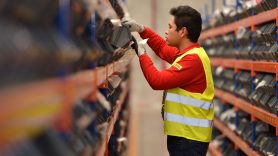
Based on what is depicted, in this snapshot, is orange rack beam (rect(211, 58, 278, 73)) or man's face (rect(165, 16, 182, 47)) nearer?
man's face (rect(165, 16, 182, 47))

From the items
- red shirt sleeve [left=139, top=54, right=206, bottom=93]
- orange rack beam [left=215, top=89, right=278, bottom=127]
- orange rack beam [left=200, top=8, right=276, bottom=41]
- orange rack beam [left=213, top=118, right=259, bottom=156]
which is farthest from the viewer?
orange rack beam [left=213, top=118, right=259, bottom=156]

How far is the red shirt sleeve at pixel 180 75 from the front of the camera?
156 inches

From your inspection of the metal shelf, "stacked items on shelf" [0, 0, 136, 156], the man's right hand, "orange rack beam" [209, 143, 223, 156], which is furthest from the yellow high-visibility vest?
"orange rack beam" [209, 143, 223, 156]

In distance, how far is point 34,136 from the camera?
1348mm

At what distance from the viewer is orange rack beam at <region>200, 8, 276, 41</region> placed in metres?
5.16

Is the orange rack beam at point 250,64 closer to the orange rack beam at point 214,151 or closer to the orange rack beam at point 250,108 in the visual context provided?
the orange rack beam at point 250,108

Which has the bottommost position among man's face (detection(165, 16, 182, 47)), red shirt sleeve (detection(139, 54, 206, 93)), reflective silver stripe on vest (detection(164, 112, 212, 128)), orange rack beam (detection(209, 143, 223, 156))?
orange rack beam (detection(209, 143, 223, 156))

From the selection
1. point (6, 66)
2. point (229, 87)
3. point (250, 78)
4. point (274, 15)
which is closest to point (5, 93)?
point (6, 66)

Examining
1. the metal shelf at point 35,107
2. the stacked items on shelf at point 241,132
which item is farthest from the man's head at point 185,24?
the metal shelf at point 35,107

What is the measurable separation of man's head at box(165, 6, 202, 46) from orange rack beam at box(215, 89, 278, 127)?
4.04ft

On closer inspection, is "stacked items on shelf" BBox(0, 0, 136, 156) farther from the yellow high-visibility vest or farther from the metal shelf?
the yellow high-visibility vest

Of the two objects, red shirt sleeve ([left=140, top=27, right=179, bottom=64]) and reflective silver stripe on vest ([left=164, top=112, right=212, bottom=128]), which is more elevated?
red shirt sleeve ([left=140, top=27, right=179, bottom=64])

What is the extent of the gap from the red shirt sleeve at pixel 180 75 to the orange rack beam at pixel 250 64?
1.04 meters

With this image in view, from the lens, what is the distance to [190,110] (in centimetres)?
412
